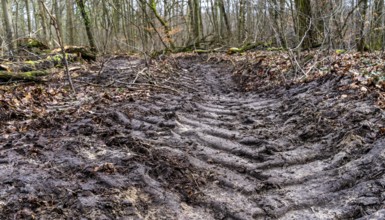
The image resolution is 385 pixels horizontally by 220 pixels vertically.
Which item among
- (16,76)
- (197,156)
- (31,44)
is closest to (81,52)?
(31,44)

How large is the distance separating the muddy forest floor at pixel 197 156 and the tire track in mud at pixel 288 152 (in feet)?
0.04

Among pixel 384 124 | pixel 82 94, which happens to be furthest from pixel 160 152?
pixel 82 94

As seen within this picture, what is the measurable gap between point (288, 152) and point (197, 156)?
98 centimetres

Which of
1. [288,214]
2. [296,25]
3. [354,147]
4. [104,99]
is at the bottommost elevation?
[288,214]

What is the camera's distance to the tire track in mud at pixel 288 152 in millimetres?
2709

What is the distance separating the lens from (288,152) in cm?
370

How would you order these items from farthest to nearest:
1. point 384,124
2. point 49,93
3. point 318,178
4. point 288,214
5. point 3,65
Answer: point 3,65 < point 49,93 < point 384,124 < point 318,178 < point 288,214

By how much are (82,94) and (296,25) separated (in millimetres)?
5701

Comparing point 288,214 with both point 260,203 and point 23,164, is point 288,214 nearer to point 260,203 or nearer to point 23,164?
point 260,203

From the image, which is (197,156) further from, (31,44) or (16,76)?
(31,44)

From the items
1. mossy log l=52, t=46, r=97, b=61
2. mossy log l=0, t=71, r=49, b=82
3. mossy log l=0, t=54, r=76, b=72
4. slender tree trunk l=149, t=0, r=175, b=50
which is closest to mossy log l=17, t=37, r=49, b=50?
mossy log l=52, t=46, r=97, b=61

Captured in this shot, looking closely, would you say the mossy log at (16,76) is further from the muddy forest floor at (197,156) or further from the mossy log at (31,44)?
the mossy log at (31,44)

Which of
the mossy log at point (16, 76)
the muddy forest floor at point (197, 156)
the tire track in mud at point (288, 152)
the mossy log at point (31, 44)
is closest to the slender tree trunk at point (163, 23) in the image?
the mossy log at point (31, 44)

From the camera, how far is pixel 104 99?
5.92 metres
